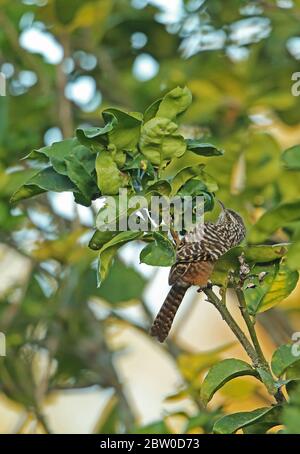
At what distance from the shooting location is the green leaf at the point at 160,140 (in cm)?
138

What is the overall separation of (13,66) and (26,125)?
0.24 m

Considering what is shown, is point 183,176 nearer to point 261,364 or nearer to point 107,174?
point 107,174

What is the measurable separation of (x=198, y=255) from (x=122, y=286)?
1146 mm

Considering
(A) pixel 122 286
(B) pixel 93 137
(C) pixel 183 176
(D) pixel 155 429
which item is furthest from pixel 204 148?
(A) pixel 122 286

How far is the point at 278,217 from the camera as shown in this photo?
1.56 m

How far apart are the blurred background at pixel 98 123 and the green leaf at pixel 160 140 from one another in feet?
3.31

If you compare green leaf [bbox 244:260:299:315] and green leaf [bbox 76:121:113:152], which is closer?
green leaf [bbox 76:121:113:152]

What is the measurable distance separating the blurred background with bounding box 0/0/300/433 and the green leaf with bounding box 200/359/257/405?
0.98m

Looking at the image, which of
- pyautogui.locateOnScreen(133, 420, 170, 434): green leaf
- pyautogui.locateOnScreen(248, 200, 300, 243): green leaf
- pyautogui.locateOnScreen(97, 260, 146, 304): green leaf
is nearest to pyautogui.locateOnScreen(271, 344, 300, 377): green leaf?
pyautogui.locateOnScreen(248, 200, 300, 243): green leaf

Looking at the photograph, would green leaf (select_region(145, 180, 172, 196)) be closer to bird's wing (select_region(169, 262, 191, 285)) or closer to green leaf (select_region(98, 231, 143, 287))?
green leaf (select_region(98, 231, 143, 287))

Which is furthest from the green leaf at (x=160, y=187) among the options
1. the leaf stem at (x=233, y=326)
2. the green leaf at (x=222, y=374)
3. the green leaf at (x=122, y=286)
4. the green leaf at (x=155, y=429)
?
the green leaf at (x=122, y=286)

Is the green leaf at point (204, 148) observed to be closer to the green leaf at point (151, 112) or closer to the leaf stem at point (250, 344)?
the green leaf at point (151, 112)

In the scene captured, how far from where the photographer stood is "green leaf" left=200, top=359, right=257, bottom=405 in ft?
4.58

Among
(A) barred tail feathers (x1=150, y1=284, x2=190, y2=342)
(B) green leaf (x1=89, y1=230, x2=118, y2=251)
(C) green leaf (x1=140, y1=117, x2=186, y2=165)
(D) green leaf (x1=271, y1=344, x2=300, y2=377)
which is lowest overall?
(A) barred tail feathers (x1=150, y1=284, x2=190, y2=342)
